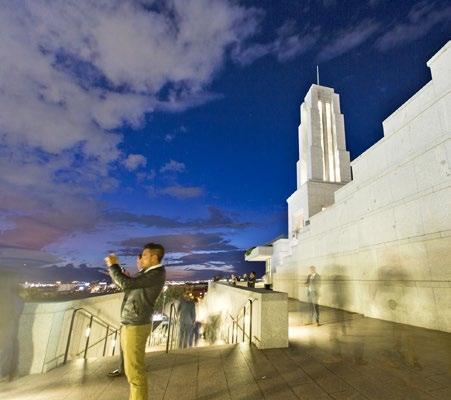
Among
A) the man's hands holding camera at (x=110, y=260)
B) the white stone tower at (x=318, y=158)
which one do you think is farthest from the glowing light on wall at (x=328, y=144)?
the man's hands holding camera at (x=110, y=260)

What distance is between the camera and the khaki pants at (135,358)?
342 cm

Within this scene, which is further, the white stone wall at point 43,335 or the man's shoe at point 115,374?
the white stone wall at point 43,335

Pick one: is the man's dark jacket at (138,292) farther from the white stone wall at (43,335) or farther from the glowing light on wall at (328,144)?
the glowing light on wall at (328,144)

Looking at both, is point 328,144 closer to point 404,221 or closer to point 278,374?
point 404,221

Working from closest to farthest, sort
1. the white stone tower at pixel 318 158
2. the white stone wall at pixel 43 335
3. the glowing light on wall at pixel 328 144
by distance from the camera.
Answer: the white stone wall at pixel 43 335
the white stone tower at pixel 318 158
the glowing light on wall at pixel 328 144

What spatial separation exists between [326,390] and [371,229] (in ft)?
33.6

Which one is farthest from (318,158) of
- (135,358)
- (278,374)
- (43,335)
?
(135,358)

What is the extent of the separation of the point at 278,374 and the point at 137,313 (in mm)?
3238

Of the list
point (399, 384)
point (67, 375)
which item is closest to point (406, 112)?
point (399, 384)

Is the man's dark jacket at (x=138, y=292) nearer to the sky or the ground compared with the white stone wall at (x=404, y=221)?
nearer to the ground

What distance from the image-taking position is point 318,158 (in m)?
31.5

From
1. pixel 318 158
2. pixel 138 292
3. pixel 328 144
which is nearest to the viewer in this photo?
pixel 138 292

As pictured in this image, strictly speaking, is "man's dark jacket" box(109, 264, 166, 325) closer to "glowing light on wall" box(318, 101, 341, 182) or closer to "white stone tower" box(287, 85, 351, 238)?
"white stone tower" box(287, 85, 351, 238)

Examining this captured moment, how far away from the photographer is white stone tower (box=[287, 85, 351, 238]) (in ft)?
94.1
